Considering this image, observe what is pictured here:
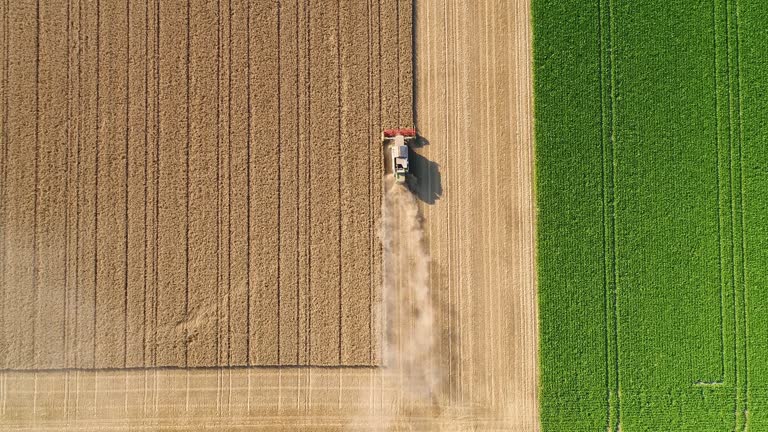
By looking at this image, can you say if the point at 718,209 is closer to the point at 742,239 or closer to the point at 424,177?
the point at 742,239

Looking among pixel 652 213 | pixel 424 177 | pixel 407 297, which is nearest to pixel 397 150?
pixel 424 177

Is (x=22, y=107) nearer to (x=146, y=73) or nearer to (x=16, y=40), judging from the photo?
(x=16, y=40)

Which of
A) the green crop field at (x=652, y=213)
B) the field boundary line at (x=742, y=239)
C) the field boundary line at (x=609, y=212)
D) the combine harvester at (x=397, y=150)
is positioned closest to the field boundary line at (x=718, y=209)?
the green crop field at (x=652, y=213)

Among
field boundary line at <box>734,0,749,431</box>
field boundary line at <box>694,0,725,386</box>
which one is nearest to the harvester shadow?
field boundary line at <box>694,0,725,386</box>

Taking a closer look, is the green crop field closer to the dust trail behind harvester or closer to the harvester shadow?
the harvester shadow

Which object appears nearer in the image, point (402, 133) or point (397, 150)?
point (397, 150)

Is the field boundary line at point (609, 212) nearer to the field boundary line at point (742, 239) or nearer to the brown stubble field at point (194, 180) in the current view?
the field boundary line at point (742, 239)

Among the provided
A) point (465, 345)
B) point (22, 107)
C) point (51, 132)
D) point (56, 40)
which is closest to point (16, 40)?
point (56, 40)
